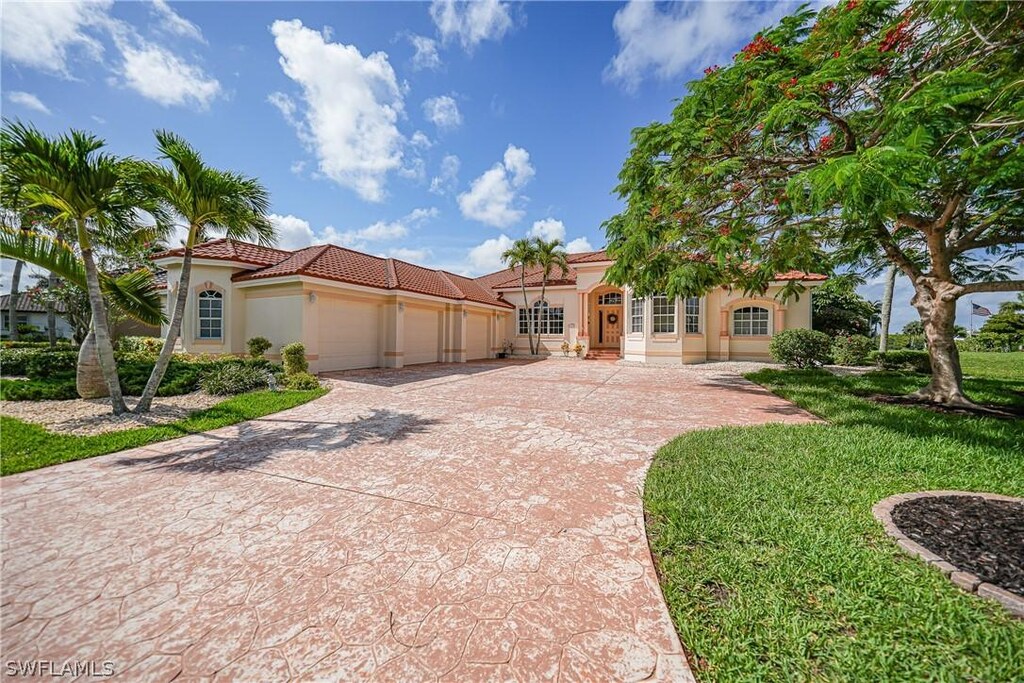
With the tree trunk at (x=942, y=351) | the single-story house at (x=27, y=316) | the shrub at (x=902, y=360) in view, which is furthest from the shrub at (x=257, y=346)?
the single-story house at (x=27, y=316)

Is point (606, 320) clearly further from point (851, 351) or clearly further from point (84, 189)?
point (84, 189)

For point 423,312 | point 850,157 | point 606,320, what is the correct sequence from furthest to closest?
1. point 606,320
2. point 423,312
3. point 850,157

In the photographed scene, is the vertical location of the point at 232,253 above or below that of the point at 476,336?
above

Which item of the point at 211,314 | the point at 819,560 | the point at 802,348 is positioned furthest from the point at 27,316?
the point at 802,348

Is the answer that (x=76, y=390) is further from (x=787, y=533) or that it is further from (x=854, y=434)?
(x=854, y=434)

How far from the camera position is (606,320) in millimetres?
23734

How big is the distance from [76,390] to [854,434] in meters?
16.1

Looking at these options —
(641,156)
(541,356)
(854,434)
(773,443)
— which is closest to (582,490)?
(773,443)

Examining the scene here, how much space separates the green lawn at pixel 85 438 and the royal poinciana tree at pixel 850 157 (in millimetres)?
8680

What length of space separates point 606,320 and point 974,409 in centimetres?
1696

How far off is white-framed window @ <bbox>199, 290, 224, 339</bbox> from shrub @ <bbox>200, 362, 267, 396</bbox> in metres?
5.56

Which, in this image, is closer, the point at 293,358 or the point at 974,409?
the point at 974,409

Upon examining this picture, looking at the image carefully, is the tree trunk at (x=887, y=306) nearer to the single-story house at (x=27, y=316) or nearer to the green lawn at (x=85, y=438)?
the green lawn at (x=85, y=438)

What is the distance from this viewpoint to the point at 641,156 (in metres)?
7.11
